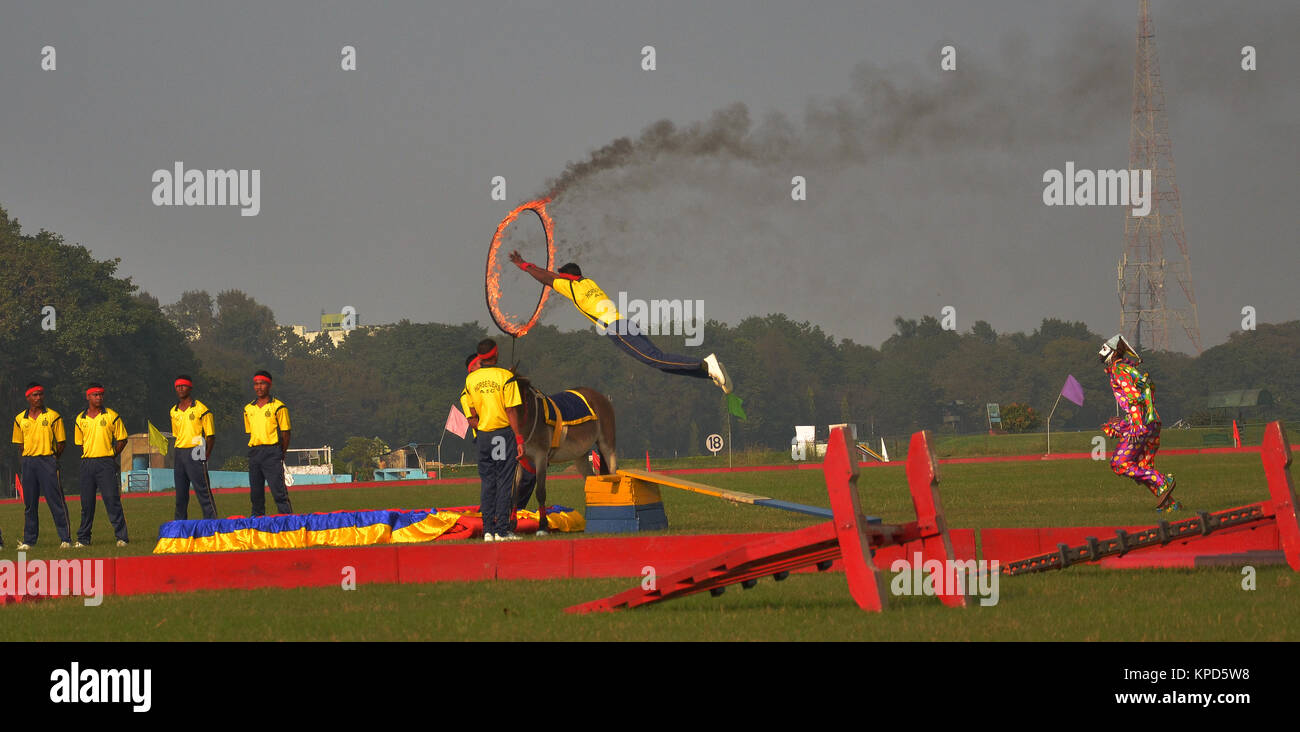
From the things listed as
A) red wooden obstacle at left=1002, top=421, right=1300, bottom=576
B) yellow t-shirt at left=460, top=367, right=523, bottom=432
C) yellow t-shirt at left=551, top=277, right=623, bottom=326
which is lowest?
red wooden obstacle at left=1002, top=421, right=1300, bottom=576

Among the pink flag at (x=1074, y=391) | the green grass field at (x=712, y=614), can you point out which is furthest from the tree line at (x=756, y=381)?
the green grass field at (x=712, y=614)

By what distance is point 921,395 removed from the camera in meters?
154

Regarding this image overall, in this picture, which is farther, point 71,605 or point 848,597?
point 71,605

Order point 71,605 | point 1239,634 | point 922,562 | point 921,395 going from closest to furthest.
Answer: point 1239,634 < point 922,562 < point 71,605 < point 921,395

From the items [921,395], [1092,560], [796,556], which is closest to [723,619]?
[796,556]

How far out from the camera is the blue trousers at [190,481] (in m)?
21.9

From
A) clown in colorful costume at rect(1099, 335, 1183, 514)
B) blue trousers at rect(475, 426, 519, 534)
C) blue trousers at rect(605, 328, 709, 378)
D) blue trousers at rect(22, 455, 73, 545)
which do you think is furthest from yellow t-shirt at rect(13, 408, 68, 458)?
clown in colorful costume at rect(1099, 335, 1183, 514)

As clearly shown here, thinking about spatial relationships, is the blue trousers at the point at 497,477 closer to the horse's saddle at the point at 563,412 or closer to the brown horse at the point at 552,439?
the brown horse at the point at 552,439

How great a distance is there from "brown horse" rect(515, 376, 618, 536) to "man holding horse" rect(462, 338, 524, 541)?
1.16 ft

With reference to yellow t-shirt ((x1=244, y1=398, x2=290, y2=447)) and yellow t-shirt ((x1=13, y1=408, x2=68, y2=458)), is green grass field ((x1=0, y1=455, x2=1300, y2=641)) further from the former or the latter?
yellow t-shirt ((x1=13, y1=408, x2=68, y2=458))

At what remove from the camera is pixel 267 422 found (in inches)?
829

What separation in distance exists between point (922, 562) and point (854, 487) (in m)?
1.35

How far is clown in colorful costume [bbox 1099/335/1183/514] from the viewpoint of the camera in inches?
890
